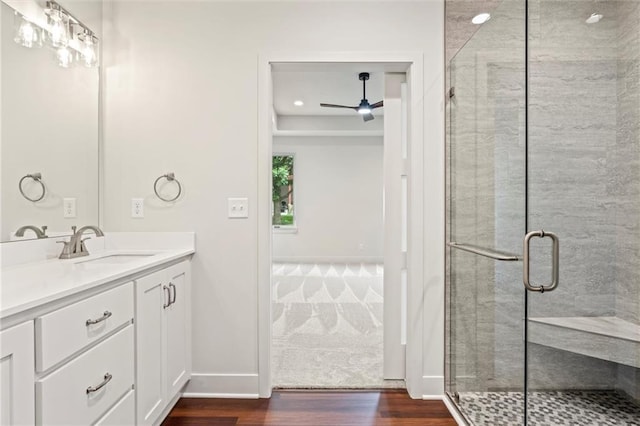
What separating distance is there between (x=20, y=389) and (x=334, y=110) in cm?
615

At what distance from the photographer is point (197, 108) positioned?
2.26 meters

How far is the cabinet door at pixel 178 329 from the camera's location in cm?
193

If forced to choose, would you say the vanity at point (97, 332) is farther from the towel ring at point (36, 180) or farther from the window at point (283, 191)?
the window at point (283, 191)

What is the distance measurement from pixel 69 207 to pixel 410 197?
1987 millimetres

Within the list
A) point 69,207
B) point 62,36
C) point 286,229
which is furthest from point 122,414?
point 286,229

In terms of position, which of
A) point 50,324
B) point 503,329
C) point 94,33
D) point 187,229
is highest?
point 94,33

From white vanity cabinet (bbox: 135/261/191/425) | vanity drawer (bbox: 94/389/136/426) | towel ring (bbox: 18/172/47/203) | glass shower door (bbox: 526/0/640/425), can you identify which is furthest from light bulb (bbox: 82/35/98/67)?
glass shower door (bbox: 526/0/640/425)

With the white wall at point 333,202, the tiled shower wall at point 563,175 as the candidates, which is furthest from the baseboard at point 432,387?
the white wall at point 333,202

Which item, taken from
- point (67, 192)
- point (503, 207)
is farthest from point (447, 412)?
point (67, 192)

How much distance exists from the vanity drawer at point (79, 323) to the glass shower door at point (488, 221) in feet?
5.41

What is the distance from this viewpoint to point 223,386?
87.7 inches

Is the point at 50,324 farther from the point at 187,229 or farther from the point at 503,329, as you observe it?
the point at 503,329

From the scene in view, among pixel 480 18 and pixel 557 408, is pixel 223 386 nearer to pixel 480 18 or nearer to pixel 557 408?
pixel 557 408

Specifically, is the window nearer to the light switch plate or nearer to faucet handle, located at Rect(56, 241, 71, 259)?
the light switch plate
